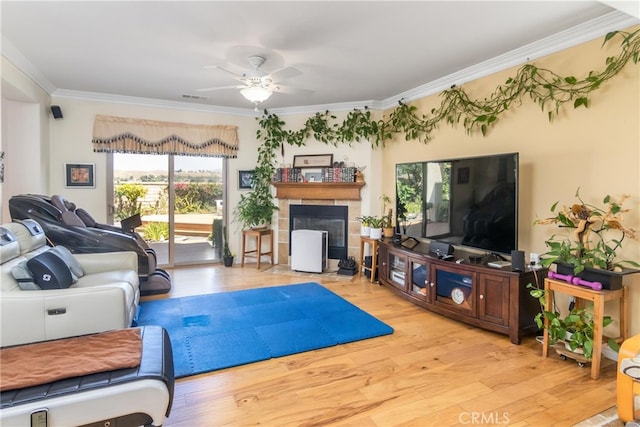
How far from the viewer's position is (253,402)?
2.14 metres

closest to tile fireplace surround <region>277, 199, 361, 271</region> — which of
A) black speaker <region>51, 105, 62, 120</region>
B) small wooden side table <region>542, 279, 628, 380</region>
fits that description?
small wooden side table <region>542, 279, 628, 380</region>

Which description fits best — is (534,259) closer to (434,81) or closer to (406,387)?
(406,387)

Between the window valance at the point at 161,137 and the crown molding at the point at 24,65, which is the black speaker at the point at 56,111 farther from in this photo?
the window valance at the point at 161,137

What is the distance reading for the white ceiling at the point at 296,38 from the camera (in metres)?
2.55

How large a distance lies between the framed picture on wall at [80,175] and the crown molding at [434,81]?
949mm

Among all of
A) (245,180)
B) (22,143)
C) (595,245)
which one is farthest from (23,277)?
(595,245)

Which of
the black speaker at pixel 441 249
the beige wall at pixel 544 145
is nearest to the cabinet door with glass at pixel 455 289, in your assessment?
the black speaker at pixel 441 249

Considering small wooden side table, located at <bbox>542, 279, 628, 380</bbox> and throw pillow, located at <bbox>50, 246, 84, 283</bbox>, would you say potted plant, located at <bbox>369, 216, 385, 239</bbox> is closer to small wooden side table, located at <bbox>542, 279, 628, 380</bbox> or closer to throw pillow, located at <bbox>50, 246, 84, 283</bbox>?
small wooden side table, located at <bbox>542, 279, 628, 380</bbox>

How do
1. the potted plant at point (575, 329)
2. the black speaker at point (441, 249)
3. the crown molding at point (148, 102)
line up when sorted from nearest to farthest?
the potted plant at point (575, 329), the black speaker at point (441, 249), the crown molding at point (148, 102)

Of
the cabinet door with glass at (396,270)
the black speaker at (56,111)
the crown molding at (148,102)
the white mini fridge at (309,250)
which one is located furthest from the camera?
the white mini fridge at (309,250)

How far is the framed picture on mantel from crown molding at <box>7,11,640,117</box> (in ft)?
2.36

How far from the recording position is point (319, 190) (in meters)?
5.53

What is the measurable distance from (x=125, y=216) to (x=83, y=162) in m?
0.94

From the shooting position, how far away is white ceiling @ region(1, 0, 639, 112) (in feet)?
8.37
